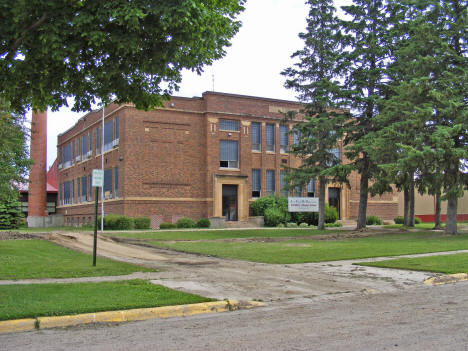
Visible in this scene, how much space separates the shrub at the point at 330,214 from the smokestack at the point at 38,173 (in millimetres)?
25490

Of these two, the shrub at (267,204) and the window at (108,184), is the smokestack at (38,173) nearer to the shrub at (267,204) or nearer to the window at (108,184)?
the window at (108,184)

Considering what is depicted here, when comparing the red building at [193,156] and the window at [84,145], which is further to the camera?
the window at [84,145]

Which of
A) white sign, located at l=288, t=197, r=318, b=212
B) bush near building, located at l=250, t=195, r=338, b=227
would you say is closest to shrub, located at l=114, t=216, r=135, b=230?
bush near building, located at l=250, t=195, r=338, b=227

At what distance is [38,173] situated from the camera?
4388cm

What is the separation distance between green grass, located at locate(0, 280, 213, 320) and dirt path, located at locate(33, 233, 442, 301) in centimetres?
85

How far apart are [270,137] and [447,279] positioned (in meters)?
32.4

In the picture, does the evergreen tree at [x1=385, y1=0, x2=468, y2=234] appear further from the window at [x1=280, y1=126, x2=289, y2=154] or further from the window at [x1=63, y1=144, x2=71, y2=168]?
the window at [x1=63, y1=144, x2=71, y2=168]

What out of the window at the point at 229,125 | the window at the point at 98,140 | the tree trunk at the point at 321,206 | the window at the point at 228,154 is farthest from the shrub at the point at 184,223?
the window at the point at 98,140

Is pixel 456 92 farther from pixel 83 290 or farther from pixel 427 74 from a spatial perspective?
pixel 83 290

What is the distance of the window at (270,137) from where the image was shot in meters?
43.1

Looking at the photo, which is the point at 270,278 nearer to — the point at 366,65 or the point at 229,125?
the point at 366,65

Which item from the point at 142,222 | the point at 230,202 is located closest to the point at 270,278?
the point at 142,222

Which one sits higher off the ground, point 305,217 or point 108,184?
point 108,184

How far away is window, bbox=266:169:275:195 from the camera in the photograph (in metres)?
43.1
